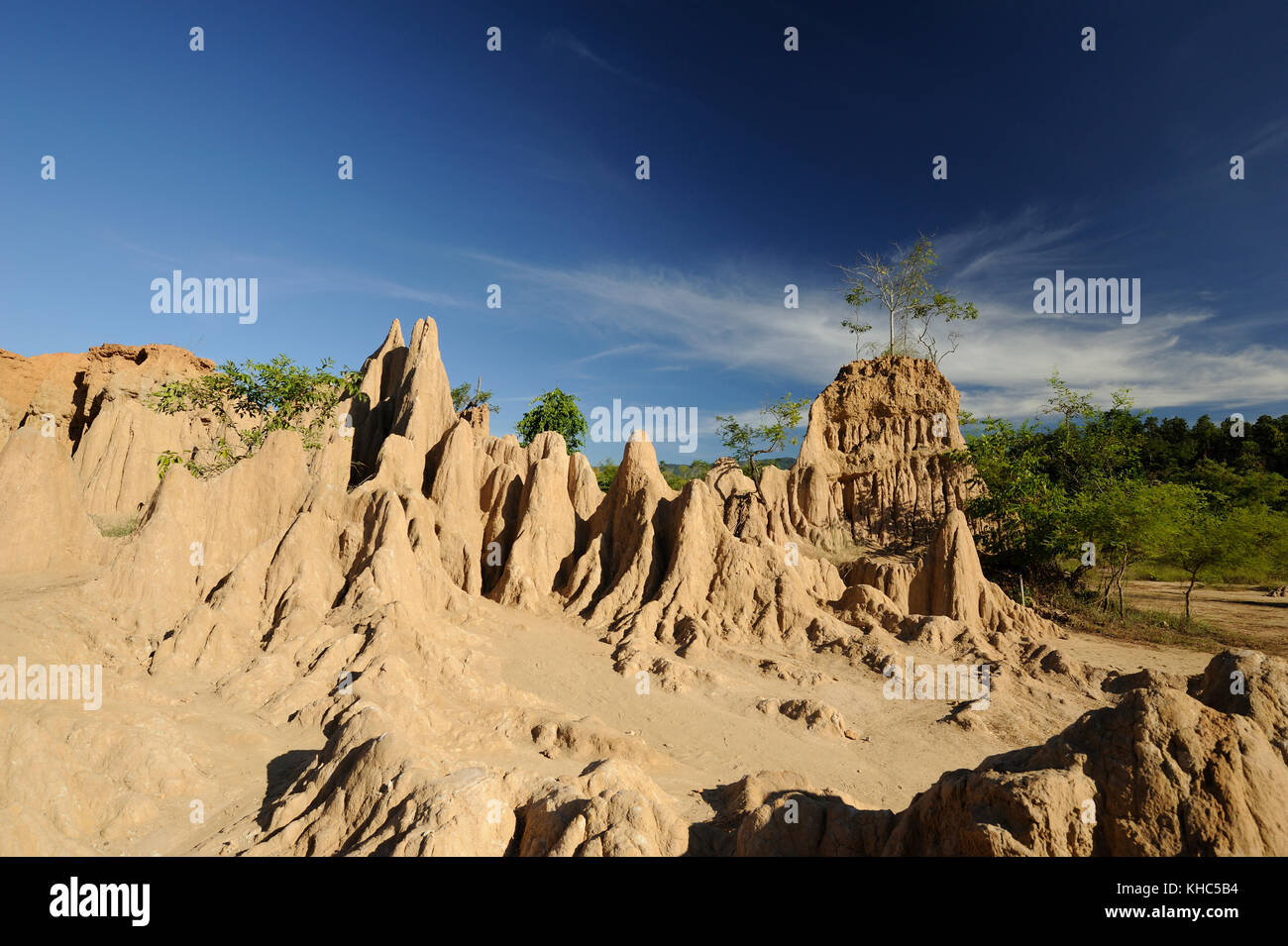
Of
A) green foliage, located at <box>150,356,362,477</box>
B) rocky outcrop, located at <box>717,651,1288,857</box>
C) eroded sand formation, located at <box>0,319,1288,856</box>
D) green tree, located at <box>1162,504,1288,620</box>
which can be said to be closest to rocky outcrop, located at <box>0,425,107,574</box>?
eroded sand formation, located at <box>0,319,1288,856</box>

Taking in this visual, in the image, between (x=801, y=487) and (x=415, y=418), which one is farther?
(x=801, y=487)

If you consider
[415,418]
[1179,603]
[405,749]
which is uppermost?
[415,418]

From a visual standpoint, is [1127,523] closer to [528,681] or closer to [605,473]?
[528,681]

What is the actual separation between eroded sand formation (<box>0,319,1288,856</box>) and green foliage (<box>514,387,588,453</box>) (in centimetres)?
Answer: 1322

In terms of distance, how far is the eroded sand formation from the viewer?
5277mm

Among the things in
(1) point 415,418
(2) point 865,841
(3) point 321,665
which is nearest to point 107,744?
(3) point 321,665

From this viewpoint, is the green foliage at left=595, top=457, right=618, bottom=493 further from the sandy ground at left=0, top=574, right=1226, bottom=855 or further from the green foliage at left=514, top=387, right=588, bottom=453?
the sandy ground at left=0, top=574, right=1226, bottom=855

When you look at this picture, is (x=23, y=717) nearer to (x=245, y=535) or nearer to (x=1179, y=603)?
(x=245, y=535)

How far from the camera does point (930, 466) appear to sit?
97.6 feet

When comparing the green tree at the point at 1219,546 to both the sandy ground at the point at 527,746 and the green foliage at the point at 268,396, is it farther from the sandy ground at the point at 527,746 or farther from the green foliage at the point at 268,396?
the green foliage at the point at 268,396

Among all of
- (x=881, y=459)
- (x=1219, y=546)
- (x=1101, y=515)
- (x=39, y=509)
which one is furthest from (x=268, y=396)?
(x=1219, y=546)

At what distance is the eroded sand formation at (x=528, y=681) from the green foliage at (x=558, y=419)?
521 inches
